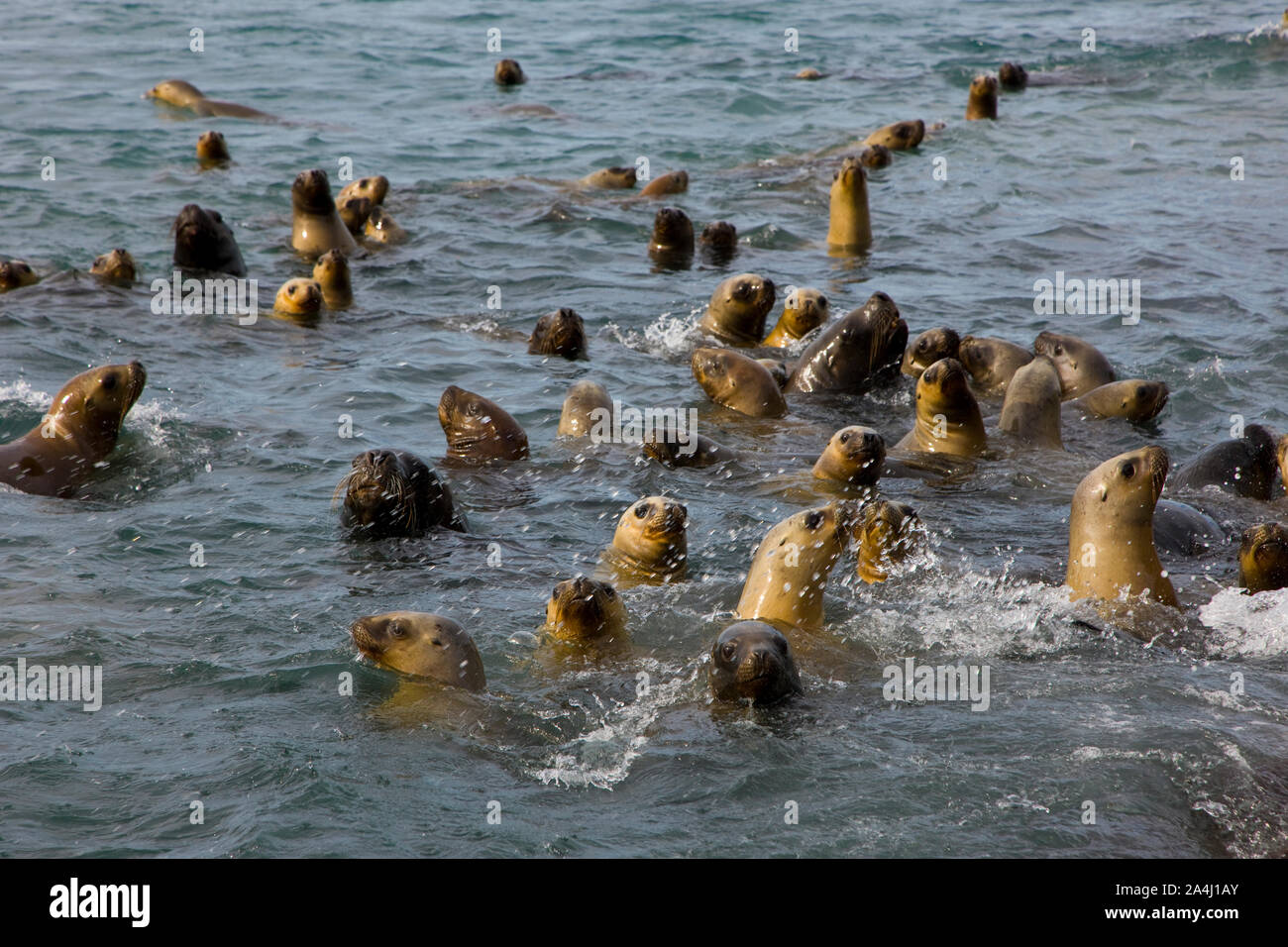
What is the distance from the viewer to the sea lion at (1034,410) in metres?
8.38

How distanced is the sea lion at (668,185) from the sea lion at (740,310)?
14.3 feet

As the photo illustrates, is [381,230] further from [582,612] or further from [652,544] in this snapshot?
[582,612]

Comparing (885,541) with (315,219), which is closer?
(885,541)

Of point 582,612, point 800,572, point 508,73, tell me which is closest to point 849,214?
point 800,572

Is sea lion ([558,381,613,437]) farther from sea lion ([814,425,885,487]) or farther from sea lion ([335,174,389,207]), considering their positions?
sea lion ([335,174,389,207])

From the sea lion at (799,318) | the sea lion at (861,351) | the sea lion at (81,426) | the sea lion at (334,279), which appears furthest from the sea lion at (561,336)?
the sea lion at (81,426)

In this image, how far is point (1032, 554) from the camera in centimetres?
699

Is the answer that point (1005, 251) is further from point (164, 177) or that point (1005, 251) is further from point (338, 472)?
point (164, 177)

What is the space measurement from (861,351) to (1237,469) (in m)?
2.58

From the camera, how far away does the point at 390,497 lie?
7094 millimetres

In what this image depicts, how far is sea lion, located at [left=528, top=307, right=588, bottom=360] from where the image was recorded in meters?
10.1

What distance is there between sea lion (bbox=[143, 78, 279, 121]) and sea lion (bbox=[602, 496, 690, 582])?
13.1 meters
